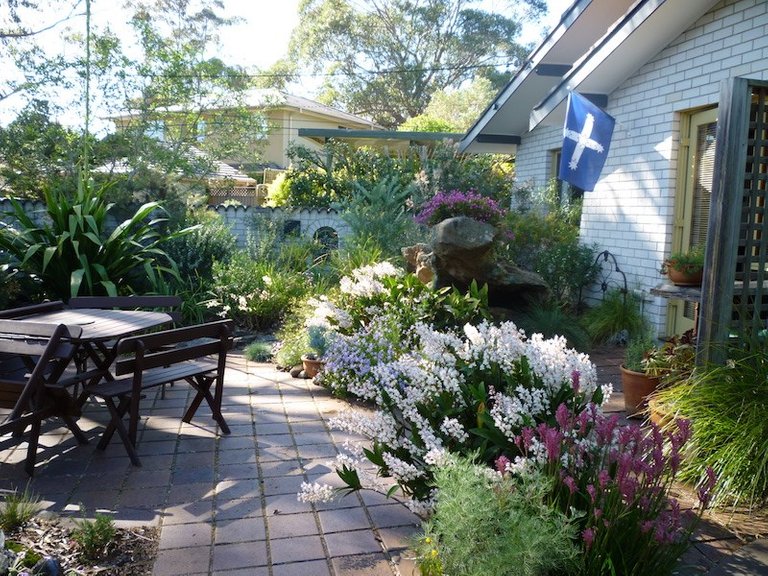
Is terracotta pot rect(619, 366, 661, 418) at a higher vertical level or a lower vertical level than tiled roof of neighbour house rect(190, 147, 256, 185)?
lower

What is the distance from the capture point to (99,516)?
124 inches

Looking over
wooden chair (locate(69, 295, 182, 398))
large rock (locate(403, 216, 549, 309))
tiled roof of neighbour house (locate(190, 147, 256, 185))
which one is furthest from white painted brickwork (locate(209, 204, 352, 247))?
tiled roof of neighbour house (locate(190, 147, 256, 185))

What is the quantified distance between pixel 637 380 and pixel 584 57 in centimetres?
436

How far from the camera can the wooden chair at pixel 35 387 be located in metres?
3.88

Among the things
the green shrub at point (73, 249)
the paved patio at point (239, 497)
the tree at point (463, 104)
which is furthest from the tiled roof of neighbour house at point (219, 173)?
the paved patio at point (239, 497)

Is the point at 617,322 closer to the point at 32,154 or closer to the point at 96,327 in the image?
the point at 96,327

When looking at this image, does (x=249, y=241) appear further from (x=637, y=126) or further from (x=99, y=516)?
(x=99, y=516)

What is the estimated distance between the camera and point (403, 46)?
33469mm

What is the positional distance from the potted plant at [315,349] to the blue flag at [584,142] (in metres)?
3.45

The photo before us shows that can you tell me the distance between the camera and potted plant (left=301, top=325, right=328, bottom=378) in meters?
6.42

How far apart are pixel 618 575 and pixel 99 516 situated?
2.33 metres

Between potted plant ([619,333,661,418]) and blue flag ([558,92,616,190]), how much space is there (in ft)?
9.39

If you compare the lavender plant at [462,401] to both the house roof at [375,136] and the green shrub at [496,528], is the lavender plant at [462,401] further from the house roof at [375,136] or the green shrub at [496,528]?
the house roof at [375,136]

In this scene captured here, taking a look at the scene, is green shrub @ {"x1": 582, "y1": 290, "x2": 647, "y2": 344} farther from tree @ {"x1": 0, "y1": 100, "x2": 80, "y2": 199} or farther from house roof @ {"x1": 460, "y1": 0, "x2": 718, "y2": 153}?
tree @ {"x1": 0, "y1": 100, "x2": 80, "y2": 199}
